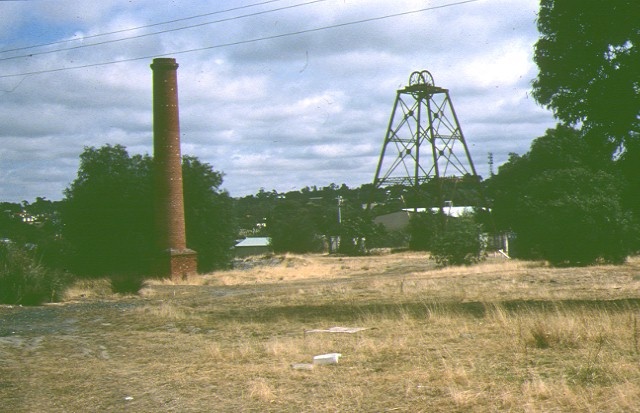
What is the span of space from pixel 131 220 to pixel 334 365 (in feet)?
99.9

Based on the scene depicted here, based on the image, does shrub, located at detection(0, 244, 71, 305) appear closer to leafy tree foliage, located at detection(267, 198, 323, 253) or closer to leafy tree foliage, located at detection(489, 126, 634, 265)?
leafy tree foliage, located at detection(489, 126, 634, 265)

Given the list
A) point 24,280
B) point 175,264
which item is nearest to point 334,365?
point 24,280

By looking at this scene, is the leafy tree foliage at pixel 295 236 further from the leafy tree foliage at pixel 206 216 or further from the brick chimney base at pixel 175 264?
the brick chimney base at pixel 175 264

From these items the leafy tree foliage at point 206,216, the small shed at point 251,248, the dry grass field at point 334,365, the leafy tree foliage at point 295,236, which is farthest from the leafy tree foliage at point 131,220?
the small shed at point 251,248

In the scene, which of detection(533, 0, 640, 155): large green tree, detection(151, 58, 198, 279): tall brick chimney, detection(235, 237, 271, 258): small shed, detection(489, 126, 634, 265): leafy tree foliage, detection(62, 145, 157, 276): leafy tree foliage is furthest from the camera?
detection(235, 237, 271, 258): small shed

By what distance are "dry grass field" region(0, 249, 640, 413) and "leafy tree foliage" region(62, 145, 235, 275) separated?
19349 millimetres

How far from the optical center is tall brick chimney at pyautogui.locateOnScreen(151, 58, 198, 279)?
32.4 m

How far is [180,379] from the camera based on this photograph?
8.36m

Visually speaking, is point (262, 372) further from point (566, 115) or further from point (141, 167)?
point (141, 167)

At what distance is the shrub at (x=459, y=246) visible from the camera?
122 feet

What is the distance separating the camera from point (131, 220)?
124 feet

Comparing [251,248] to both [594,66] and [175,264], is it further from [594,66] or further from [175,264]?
[594,66]

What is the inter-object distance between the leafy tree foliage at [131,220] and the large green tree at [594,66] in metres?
21.7

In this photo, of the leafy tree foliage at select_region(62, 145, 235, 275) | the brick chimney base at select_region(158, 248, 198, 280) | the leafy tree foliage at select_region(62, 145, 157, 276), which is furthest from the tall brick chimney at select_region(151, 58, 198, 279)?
the leafy tree foliage at select_region(62, 145, 157, 276)
